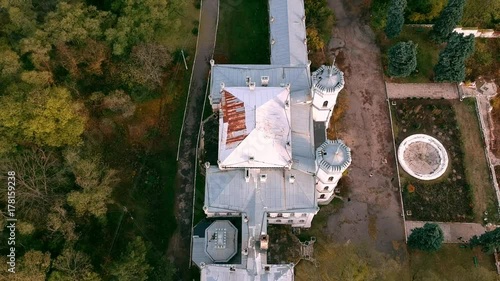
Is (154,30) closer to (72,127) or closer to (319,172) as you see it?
(72,127)

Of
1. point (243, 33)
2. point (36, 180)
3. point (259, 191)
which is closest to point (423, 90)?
point (243, 33)

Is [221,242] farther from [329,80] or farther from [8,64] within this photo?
[8,64]

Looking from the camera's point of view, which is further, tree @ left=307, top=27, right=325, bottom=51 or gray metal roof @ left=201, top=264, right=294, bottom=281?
tree @ left=307, top=27, right=325, bottom=51

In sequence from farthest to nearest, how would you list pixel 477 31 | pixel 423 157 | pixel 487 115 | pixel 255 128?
pixel 477 31 → pixel 487 115 → pixel 423 157 → pixel 255 128

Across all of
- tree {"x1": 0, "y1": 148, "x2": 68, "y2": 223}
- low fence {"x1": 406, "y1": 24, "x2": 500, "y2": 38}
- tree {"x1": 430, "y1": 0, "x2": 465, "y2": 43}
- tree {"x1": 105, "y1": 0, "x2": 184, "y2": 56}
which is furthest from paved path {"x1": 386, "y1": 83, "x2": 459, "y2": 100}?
tree {"x1": 0, "y1": 148, "x2": 68, "y2": 223}

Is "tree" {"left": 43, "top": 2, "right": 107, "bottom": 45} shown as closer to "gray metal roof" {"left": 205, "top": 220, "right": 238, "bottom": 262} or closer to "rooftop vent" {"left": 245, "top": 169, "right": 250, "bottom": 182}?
"rooftop vent" {"left": 245, "top": 169, "right": 250, "bottom": 182}

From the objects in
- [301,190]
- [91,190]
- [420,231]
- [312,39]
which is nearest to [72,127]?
[91,190]

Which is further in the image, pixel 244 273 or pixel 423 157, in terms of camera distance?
pixel 423 157
